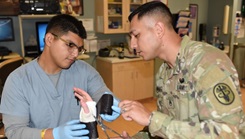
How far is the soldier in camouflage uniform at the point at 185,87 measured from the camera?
0.91 meters

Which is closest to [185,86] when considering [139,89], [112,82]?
[112,82]

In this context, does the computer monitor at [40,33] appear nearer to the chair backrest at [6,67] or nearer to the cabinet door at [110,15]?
the chair backrest at [6,67]

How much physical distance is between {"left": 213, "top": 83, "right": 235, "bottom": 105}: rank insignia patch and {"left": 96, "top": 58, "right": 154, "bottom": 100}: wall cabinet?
8.66 ft

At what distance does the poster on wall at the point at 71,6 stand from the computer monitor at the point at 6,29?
28.6 inches

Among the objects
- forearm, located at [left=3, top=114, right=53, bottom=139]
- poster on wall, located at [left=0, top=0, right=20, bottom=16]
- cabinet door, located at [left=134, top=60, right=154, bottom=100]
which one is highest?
poster on wall, located at [left=0, top=0, right=20, bottom=16]

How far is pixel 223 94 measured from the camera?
909 millimetres

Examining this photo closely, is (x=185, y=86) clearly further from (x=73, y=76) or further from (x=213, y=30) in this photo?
(x=213, y=30)

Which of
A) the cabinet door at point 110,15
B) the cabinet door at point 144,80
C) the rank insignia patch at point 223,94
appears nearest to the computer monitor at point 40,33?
the cabinet door at point 110,15

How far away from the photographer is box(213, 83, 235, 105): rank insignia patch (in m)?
0.91

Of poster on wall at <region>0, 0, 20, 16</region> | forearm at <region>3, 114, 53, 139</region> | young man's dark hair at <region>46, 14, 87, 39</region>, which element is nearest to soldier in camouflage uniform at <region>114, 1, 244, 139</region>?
young man's dark hair at <region>46, 14, 87, 39</region>

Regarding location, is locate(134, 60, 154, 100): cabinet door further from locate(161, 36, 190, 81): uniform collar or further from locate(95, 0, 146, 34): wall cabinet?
locate(161, 36, 190, 81): uniform collar

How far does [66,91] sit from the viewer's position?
4.64 ft

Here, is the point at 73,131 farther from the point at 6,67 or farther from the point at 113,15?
the point at 113,15

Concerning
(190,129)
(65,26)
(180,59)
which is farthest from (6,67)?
(190,129)
